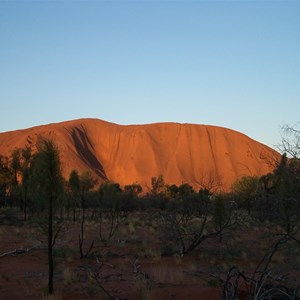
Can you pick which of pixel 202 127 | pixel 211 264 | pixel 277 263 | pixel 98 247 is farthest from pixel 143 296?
pixel 202 127

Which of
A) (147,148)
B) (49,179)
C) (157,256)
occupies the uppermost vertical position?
(147,148)

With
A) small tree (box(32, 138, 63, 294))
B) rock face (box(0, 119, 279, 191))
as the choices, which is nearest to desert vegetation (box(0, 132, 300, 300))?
small tree (box(32, 138, 63, 294))

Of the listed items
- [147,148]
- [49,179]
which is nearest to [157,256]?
[49,179]

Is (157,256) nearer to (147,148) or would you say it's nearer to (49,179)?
(49,179)

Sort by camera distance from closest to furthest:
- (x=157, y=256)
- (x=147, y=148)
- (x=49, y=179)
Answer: (x=49, y=179), (x=157, y=256), (x=147, y=148)

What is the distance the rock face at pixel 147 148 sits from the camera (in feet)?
331

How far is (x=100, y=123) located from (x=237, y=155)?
129ft

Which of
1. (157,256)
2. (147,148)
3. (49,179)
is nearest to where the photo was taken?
(49,179)

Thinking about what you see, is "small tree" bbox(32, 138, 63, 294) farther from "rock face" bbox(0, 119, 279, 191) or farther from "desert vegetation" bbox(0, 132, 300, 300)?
"rock face" bbox(0, 119, 279, 191)

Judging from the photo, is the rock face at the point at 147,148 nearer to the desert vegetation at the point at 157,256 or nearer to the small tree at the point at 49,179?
the desert vegetation at the point at 157,256

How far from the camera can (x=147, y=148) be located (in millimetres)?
111562

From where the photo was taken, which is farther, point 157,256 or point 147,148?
point 147,148

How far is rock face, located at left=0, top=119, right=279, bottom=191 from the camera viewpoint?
101 meters

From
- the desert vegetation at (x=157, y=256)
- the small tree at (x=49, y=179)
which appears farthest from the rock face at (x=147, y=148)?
the small tree at (x=49, y=179)
